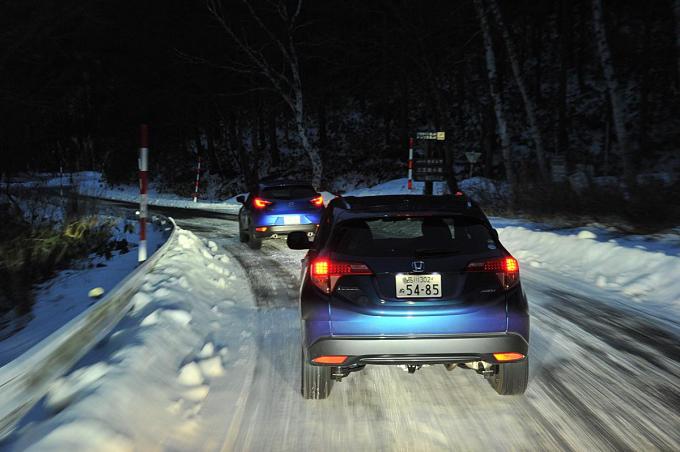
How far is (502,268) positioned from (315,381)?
60.0 inches

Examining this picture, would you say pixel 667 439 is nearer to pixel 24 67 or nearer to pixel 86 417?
pixel 86 417

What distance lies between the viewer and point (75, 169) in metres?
13.7

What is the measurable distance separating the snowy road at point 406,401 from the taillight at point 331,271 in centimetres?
87

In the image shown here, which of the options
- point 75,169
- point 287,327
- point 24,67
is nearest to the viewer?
point 287,327

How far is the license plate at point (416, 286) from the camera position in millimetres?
3857

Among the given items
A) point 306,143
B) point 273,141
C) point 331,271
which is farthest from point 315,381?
point 273,141

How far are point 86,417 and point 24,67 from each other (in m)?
9.55

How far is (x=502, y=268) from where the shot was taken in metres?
3.98

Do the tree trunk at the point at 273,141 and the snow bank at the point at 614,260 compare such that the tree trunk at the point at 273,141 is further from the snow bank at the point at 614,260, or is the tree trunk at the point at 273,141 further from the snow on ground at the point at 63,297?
the snow bank at the point at 614,260

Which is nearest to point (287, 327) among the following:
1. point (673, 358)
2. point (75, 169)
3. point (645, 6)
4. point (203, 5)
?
point (673, 358)

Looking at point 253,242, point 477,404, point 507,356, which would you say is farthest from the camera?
point 253,242

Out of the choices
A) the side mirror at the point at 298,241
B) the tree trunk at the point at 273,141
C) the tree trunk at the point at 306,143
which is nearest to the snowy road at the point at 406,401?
the side mirror at the point at 298,241

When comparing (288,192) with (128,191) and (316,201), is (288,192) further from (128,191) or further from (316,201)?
(128,191)

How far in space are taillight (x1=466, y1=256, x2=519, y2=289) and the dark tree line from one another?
893cm
